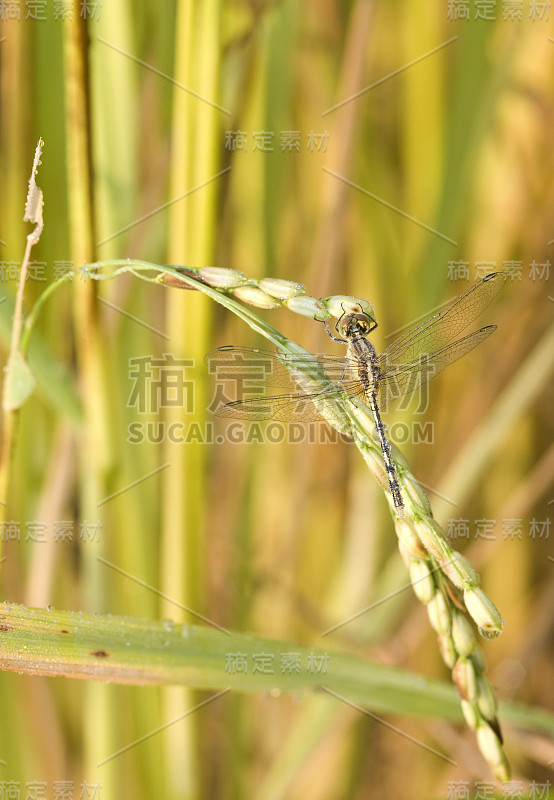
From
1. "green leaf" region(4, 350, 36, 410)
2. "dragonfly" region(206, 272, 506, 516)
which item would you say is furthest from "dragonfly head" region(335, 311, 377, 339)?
"green leaf" region(4, 350, 36, 410)

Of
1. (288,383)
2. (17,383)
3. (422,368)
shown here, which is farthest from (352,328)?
(17,383)

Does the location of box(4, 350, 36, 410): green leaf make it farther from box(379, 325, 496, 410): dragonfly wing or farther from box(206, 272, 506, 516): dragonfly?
box(379, 325, 496, 410): dragonfly wing

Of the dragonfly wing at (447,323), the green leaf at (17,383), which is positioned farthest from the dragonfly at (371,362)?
the green leaf at (17,383)

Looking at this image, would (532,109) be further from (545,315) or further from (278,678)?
(278,678)

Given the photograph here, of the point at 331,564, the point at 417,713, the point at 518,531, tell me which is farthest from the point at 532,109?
the point at 417,713

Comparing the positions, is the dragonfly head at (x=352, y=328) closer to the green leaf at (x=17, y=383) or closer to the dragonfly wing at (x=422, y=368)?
the dragonfly wing at (x=422, y=368)

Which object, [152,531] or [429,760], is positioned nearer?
[152,531]

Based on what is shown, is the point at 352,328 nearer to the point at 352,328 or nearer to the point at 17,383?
the point at 352,328

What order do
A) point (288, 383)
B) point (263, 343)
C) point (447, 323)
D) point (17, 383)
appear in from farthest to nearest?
point (263, 343)
point (447, 323)
point (288, 383)
point (17, 383)
